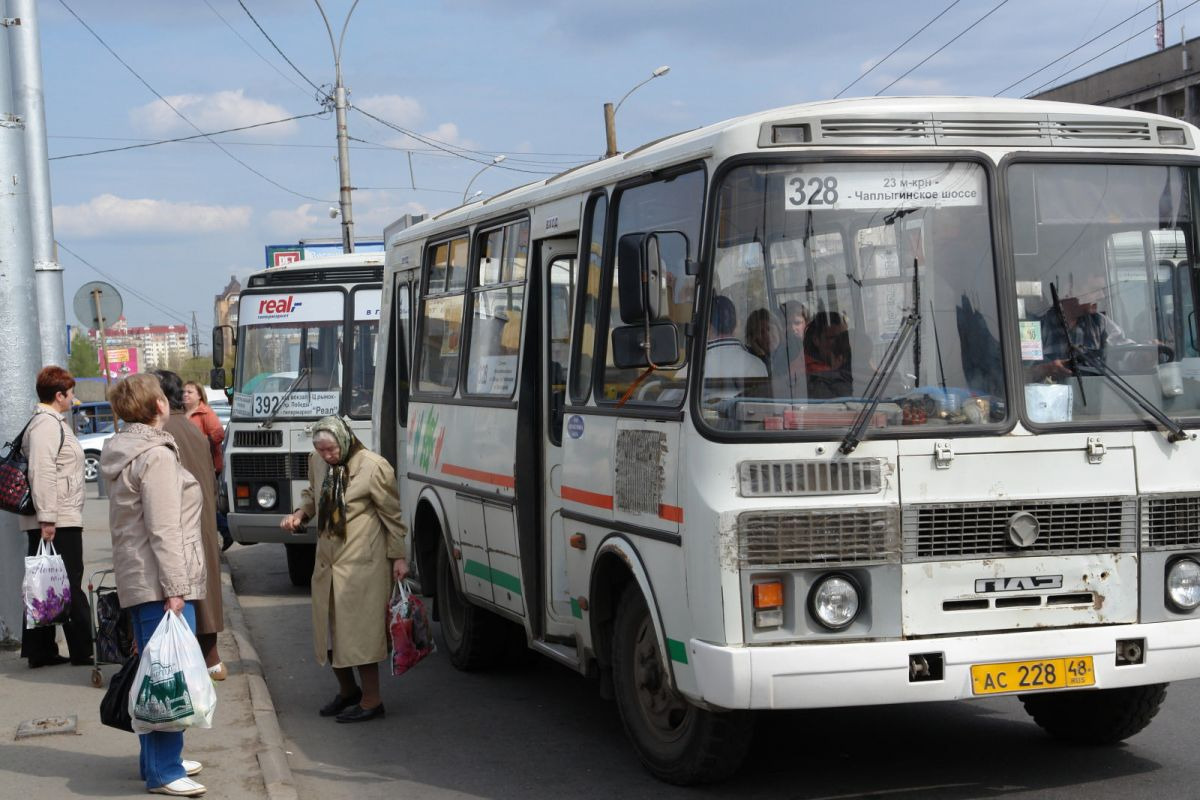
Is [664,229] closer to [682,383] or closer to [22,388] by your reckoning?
[682,383]

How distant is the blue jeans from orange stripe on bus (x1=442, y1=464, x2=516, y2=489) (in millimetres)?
2159

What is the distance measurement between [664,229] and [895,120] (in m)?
1.08

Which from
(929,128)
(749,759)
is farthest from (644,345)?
(749,759)

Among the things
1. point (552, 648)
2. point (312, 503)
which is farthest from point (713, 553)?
point (312, 503)

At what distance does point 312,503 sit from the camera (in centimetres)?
882

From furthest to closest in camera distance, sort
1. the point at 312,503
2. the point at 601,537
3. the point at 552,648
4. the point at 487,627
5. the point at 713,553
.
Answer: the point at 487,627
the point at 312,503
the point at 552,648
the point at 601,537
the point at 713,553

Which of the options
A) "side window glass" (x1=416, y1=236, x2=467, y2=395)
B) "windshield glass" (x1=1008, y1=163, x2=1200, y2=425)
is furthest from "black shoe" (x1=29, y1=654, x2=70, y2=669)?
"windshield glass" (x1=1008, y1=163, x2=1200, y2=425)

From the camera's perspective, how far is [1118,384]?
612 cm

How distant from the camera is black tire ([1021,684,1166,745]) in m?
6.86

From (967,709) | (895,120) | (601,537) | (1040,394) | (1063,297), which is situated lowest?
(967,709)

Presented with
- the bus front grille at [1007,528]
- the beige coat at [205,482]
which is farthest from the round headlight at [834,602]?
the beige coat at [205,482]

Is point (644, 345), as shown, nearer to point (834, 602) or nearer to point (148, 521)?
point (834, 602)

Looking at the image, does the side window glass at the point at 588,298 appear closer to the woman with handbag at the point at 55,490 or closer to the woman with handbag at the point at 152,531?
the woman with handbag at the point at 152,531

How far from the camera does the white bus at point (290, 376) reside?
46.8ft
